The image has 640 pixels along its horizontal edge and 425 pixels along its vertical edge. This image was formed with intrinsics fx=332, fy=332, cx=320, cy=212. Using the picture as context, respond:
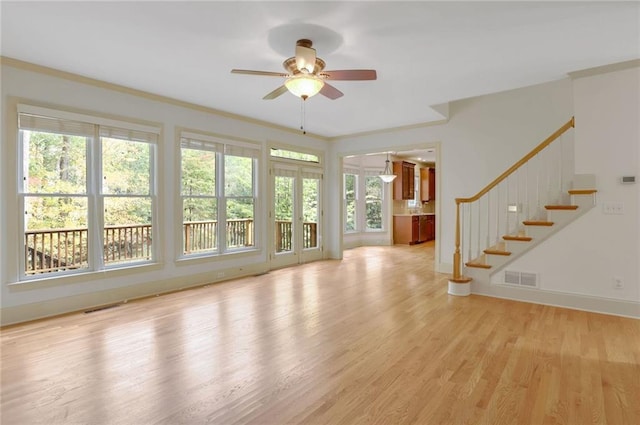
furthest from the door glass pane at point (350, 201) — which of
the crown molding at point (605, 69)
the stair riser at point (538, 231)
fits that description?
the crown molding at point (605, 69)

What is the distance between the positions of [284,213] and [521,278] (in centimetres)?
434

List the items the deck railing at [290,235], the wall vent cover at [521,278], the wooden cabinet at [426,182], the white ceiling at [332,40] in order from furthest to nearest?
the wooden cabinet at [426,182]
the deck railing at [290,235]
the wall vent cover at [521,278]
the white ceiling at [332,40]

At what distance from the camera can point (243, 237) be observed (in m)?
6.14

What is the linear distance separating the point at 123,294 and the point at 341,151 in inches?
203

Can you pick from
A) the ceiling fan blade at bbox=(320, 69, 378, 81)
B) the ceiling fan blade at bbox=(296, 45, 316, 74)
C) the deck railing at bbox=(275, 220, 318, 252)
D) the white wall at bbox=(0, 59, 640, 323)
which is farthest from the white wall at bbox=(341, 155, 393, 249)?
the ceiling fan blade at bbox=(296, 45, 316, 74)

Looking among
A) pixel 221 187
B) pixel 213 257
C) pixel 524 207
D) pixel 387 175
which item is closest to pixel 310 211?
pixel 221 187

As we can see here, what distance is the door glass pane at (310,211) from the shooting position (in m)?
7.42

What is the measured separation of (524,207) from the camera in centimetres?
527

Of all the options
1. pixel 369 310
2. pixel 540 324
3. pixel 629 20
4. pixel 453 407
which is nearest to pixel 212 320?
pixel 369 310

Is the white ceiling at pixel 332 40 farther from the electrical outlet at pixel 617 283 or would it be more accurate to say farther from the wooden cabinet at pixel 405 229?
the wooden cabinet at pixel 405 229

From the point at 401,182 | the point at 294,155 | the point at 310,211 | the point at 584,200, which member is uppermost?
the point at 294,155

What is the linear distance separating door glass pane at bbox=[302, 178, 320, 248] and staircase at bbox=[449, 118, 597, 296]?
10.6ft

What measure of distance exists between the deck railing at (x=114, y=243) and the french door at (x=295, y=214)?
28.9 inches

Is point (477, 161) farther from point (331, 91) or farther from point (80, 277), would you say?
point (80, 277)
